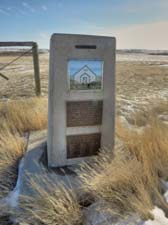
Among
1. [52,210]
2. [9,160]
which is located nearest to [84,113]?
[9,160]

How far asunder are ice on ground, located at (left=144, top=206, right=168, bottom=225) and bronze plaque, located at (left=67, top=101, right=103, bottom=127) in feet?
4.13

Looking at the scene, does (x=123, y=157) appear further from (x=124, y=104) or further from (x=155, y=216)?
(x=124, y=104)

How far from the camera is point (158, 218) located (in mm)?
2164

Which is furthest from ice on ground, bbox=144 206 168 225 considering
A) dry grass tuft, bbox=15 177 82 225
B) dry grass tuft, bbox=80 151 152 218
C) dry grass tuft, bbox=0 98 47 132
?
dry grass tuft, bbox=0 98 47 132

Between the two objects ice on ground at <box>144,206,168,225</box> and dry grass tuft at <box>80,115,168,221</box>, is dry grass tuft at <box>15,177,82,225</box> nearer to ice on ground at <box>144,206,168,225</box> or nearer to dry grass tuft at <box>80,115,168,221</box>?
dry grass tuft at <box>80,115,168,221</box>

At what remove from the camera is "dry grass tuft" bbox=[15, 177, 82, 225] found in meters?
2.17

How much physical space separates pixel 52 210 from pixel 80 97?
51.0 inches

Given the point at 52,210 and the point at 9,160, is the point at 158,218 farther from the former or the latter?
the point at 9,160

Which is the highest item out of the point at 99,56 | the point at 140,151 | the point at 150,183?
the point at 99,56

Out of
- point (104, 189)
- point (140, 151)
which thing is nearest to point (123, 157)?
point (140, 151)

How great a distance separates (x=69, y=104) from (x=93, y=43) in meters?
0.71

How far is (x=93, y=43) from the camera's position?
2916 mm

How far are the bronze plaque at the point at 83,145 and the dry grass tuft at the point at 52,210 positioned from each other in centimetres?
81

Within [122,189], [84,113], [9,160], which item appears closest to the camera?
[122,189]
